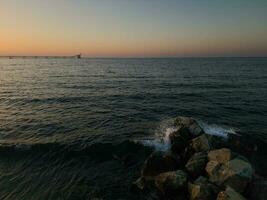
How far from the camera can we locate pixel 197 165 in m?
12.8

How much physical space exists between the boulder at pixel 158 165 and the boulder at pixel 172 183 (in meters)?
1.20

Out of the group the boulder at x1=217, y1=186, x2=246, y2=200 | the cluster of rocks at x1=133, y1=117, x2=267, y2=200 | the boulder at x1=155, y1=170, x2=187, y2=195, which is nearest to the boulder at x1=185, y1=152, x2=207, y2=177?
the cluster of rocks at x1=133, y1=117, x2=267, y2=200

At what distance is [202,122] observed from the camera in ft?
79.5

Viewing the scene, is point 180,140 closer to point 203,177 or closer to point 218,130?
point 203,177

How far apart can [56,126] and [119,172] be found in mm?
10057

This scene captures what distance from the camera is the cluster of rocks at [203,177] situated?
1078 cm

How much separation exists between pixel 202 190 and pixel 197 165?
205 centimetres

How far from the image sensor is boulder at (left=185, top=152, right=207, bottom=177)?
495 inches

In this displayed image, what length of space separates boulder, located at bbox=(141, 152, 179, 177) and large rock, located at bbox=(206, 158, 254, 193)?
2.22 metres

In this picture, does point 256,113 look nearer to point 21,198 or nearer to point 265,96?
point 265,96

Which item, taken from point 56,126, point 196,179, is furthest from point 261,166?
point 56,126

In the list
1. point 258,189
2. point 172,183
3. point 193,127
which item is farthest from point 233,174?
point 193,127

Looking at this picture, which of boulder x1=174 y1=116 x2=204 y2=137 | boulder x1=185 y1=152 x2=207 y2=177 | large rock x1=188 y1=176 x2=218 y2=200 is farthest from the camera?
boulder x1=174 y1=116 x2=204 y2=137

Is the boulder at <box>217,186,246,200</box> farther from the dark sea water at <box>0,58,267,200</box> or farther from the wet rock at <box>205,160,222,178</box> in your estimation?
the dark sea water at <box>0,58,267,200</box>
